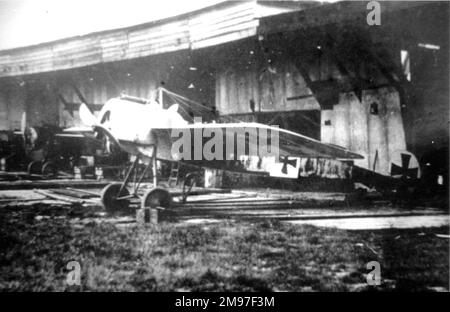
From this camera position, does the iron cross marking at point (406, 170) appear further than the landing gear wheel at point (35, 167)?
No

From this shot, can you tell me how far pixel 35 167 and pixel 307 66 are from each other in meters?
12.3

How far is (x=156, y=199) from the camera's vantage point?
779cm

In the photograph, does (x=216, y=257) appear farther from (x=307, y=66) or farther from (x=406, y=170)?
(x=307, y=66)

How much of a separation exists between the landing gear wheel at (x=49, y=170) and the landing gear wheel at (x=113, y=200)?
10.2 meters

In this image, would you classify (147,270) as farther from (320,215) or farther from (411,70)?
(411,70)

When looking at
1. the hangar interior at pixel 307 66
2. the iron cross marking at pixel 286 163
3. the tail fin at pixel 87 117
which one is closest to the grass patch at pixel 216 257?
the tail fin at pixel 87 117

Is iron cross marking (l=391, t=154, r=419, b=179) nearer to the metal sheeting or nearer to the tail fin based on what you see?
the metal sheeting

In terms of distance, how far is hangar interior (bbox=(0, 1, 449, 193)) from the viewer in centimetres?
1030

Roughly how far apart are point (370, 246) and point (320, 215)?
8.91 feet

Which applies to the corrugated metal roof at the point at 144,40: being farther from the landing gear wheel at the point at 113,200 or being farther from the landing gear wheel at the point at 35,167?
the landing gear wheel at the point at 113,200

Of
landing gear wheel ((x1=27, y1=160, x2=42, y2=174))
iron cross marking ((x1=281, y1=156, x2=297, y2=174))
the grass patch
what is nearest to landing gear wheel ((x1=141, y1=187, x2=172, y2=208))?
the grass patch

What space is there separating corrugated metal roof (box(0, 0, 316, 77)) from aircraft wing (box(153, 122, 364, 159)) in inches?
219

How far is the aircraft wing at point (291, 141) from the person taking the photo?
629 centimetres
